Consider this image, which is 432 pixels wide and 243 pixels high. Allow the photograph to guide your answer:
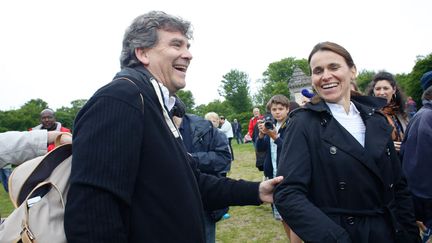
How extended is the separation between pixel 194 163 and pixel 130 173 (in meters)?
0.80

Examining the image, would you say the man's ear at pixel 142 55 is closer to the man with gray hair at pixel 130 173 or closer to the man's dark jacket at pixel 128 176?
the man with gray hair at pixel 130 173

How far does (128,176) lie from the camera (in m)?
1.35

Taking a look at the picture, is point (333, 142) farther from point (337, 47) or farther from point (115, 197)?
point (115, 197)

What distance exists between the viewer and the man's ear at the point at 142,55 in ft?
5.96

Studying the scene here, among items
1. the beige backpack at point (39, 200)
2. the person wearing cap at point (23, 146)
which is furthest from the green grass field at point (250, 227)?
the beige backpack at point (39, 200)

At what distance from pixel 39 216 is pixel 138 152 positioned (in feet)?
1.50

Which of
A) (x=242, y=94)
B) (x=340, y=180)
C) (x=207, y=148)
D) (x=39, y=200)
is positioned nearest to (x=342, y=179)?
(x=340, y=180)

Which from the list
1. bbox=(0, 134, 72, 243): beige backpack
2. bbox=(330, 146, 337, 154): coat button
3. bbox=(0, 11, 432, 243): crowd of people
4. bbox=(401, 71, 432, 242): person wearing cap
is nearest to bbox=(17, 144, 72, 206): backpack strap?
bbox=(0, 134, 72, 243): beige backpack

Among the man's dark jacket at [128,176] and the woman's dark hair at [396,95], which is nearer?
the man's dark jacket at [128,176]

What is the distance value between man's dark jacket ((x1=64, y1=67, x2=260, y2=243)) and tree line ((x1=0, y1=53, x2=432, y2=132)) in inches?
1044

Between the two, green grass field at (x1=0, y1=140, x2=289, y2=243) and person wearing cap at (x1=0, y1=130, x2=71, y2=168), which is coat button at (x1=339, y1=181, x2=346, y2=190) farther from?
green grass field at (x1=0, y1=140, x2=289, y2=243)

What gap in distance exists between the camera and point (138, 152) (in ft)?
4.53

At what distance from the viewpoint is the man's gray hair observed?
180 cm


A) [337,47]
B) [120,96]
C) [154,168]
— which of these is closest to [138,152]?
[154,168]
